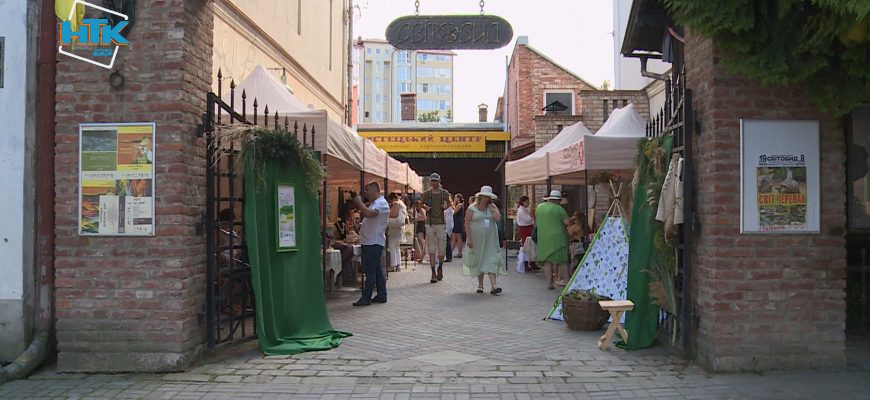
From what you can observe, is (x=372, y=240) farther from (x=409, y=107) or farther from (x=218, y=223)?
(x=409, y=107)

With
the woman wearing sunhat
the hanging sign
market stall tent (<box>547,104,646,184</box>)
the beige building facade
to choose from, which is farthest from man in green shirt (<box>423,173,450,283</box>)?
the beige building facade

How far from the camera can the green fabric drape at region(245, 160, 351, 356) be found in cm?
593

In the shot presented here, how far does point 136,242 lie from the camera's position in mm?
5336

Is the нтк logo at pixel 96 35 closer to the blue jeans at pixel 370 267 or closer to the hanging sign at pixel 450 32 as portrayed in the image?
the blue jeans at pixel 370 267

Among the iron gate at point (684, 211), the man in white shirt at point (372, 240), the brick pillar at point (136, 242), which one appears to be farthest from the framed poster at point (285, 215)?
the iron gate at point (684, 211)

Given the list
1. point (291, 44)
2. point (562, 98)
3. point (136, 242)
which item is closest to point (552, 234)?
point (136, 242)

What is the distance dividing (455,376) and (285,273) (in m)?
2.11

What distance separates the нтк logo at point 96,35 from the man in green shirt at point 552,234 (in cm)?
673

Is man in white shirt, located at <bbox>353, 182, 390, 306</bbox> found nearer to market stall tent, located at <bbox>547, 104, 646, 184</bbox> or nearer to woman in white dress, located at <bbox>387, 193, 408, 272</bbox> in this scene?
→ woman in white dress, located at <bbox>387, 193, 408, 272</bbox>

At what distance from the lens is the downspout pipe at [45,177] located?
5.43 metres

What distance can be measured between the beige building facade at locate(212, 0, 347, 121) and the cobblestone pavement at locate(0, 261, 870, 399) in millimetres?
3295

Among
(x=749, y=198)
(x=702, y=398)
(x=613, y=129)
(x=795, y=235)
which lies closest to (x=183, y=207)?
(x=702, y=398)

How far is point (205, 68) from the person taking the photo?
582 centimetres

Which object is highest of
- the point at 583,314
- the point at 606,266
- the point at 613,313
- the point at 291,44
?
the point at 291,44
